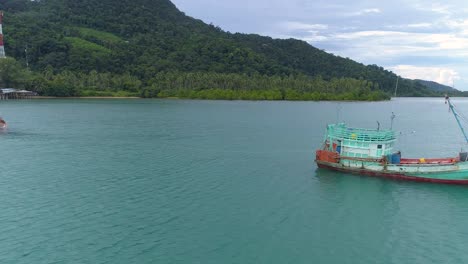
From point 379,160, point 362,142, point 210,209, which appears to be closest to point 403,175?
point 379,160

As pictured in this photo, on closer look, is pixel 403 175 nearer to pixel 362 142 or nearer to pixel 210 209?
pixel 362 142

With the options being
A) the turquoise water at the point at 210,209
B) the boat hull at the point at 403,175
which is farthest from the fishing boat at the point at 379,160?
the turquoise water at the point at 210,209

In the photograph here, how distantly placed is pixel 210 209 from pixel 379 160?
87.4 ft

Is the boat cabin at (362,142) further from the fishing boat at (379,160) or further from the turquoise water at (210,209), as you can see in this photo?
the turquoise water at (210,209)

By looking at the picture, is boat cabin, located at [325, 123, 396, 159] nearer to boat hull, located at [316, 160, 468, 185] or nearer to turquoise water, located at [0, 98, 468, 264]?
boat hull, located at [316, 160, 468, 185]

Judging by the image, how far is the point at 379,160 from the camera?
180 ft

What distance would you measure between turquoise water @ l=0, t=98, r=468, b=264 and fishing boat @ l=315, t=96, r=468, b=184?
1.42m

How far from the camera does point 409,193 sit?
1923 inches

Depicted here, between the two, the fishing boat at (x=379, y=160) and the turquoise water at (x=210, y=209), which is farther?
the fishing boat at (x=379, y=160)

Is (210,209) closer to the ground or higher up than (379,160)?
closer to the ground

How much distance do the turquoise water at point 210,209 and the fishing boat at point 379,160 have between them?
142cm

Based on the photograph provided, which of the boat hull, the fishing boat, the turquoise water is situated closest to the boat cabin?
the fishing boat

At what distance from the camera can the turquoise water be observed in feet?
106

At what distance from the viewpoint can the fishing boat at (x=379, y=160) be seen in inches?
2031
